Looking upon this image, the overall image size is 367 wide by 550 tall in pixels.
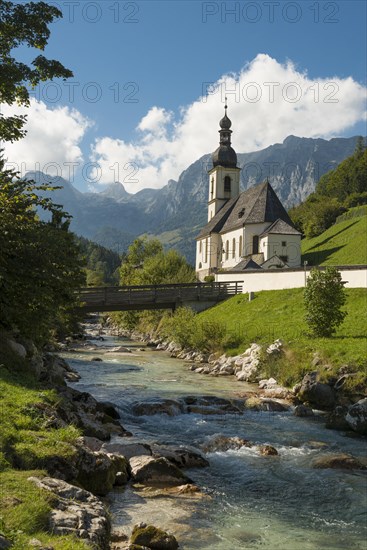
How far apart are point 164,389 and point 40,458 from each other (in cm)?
1460

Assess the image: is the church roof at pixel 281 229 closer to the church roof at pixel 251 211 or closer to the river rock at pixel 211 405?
the church roof at pixel 251 211

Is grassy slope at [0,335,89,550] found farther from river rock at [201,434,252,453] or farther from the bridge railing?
the bridge railing

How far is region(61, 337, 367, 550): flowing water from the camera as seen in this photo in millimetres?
8648

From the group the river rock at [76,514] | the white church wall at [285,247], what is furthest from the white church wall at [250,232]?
→ the river rock at [76,514]

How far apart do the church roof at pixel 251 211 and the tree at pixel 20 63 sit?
48.9 m

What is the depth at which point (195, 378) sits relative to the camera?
26156mm

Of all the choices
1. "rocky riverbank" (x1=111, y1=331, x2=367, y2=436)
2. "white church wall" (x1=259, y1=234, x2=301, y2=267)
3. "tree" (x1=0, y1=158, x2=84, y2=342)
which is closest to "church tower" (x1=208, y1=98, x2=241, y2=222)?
"white church wall" (x1=259, y1=234, x2=301, y2=267)

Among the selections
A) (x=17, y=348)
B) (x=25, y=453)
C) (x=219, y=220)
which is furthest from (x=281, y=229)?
(x=25, y=453)

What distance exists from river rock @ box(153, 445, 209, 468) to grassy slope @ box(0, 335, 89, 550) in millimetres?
2896

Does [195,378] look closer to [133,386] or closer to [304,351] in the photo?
[133,386]

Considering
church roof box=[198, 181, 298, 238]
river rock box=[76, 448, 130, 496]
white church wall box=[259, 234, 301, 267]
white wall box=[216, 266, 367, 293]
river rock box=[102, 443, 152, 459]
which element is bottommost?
river rock box=[102, 443, 152, 459]

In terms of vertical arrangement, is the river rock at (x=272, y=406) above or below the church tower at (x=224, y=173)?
below

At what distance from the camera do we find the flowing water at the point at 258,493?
28.4 ft

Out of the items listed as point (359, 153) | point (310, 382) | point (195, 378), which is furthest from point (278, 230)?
point (359, 153)
